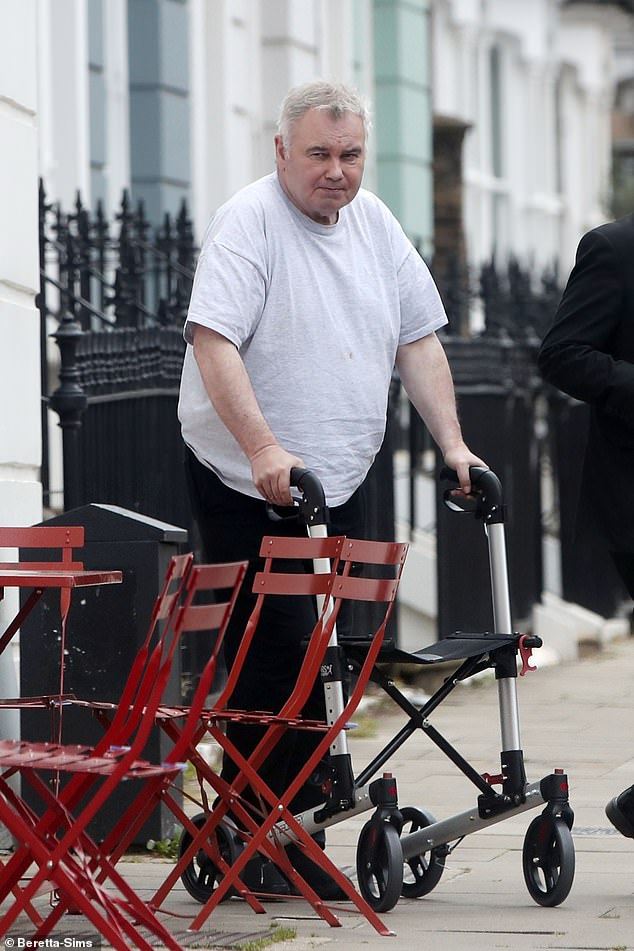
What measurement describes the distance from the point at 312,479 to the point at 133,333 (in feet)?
10.3

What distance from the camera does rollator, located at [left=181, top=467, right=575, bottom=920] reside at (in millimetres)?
4844

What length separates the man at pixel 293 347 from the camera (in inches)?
198

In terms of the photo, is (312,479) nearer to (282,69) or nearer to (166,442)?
(166,442)

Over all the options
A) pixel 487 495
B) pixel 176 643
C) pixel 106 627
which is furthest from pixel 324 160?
pixel 106 627

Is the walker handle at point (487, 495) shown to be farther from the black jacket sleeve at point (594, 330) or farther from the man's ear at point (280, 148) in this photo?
the man's ear at point (280, 148)

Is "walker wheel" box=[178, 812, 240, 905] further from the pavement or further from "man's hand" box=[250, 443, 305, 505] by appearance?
"man's hand" box=[250, 443, 305, 505]

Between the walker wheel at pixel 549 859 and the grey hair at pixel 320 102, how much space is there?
1698 millimetres

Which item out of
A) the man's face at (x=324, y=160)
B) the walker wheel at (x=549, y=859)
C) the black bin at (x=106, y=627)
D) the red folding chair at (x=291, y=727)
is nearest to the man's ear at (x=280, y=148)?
the man's face at (x=324, y=160)

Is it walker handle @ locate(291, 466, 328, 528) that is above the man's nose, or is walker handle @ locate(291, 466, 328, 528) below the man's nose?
below

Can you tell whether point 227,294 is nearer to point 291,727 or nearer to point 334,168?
point 334,168

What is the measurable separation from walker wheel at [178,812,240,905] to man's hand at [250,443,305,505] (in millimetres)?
797

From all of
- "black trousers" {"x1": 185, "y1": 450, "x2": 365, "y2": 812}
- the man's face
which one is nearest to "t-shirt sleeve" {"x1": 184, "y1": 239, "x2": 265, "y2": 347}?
the man's face

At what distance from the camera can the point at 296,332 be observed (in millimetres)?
5125

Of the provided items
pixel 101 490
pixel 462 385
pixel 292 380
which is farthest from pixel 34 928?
pixel 462 385
